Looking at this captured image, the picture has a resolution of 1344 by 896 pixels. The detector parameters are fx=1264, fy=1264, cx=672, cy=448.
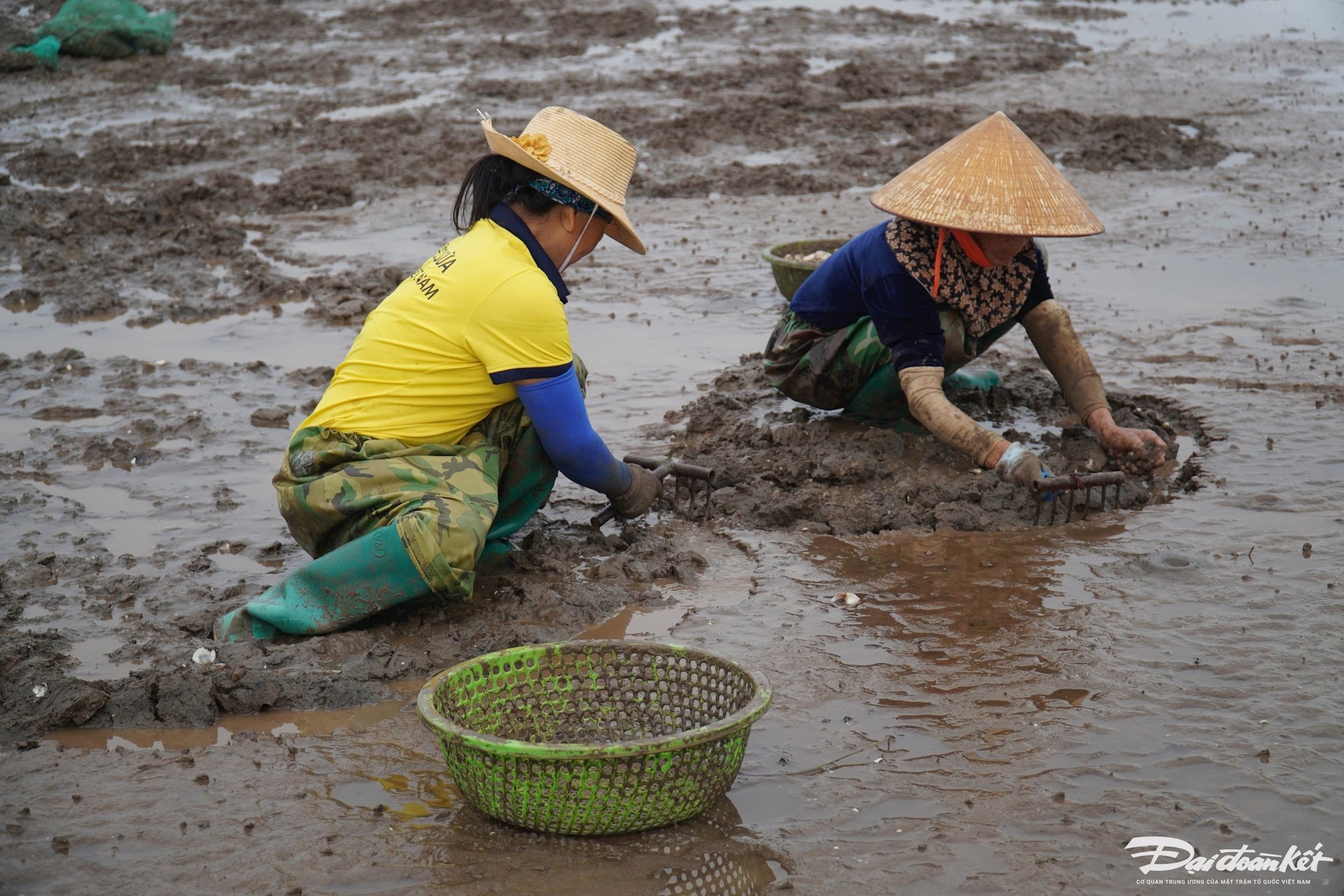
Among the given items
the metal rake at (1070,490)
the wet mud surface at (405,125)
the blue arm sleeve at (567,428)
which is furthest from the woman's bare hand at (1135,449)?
the wet mud surface at (405,125)

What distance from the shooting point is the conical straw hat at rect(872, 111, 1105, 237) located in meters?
4.14

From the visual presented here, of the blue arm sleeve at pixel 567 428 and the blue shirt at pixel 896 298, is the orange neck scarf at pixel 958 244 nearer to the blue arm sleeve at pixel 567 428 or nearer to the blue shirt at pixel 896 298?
the blue shirt at pixel 896 298

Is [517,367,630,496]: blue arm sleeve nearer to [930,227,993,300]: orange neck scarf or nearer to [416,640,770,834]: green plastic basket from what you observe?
[416,640,770,834]: green plastic basket

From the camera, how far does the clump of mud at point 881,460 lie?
4.36 meters

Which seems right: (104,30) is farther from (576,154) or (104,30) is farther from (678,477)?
(576,154)

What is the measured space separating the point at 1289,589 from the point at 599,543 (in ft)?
6.99

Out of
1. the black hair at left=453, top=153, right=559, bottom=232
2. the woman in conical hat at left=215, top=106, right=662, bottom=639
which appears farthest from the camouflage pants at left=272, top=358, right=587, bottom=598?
the black hair at left=453, top=153, right=559, bottom=232

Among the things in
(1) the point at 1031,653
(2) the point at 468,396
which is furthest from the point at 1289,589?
(2) the point at 468,396

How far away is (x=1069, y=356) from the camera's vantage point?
4664 mm

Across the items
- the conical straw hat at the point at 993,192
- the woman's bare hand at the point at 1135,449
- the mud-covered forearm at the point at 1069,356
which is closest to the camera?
the conical straw hat at the point at 993,192

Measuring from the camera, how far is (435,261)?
3.67 metres

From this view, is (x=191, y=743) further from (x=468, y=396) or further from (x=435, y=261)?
(x=435, y=261)

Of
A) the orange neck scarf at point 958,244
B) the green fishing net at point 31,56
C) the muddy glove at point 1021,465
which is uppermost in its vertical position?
the green fishing net at point 31,56

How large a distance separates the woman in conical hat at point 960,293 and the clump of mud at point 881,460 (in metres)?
0.20
